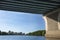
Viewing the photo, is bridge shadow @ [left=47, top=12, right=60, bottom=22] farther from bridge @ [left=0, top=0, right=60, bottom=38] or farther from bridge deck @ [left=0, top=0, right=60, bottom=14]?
bridge deck @ [left=0, top=0, right=60, bottom=14]

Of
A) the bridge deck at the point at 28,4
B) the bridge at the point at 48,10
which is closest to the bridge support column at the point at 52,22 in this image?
the bridge at the point at 48,10

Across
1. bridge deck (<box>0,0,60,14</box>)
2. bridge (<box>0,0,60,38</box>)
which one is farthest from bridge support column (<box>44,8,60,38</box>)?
bridge deck (<box>0,0,60,14</box>)

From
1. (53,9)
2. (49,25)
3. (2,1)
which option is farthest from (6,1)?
(49,25)

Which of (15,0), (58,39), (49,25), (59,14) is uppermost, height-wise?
(15,0)

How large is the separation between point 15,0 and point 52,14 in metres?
13.2

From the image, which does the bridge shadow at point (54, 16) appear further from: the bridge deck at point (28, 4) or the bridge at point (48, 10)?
the bridge deck at point (28, 4)

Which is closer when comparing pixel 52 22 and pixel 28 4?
pixel 28 4

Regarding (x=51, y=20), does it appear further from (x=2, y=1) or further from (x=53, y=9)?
(x=2, y=1)

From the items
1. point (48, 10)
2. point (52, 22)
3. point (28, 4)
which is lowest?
point (52, 22)

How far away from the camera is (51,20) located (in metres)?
37.8

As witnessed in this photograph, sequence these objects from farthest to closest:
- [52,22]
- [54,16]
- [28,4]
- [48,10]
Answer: [52,22]
[54,16]
[48,10]
[28,4]

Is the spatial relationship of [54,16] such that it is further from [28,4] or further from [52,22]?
[28,4]

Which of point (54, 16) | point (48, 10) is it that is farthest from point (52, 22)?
point (48, 10)

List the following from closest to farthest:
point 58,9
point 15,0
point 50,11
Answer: point 15,0, point 58,9, point 50,11
